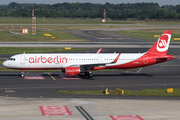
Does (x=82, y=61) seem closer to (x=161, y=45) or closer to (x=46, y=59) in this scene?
(x=46, y=59)

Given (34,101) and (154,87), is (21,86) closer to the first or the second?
(34,101)

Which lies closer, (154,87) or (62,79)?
(154,87)

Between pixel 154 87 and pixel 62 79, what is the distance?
15367mm

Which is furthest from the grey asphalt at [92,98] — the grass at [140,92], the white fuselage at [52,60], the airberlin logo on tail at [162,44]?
the airberlin logo on tail at [162,44]

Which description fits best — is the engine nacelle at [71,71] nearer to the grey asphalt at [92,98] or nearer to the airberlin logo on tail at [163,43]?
the grey asphalt at [92,98]

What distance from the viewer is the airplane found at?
152 ft

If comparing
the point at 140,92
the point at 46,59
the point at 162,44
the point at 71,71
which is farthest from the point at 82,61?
the point at 162,44

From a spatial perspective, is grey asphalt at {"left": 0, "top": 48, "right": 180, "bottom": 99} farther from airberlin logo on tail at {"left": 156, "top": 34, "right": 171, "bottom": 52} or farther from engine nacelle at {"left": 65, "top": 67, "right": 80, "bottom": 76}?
airberlin logo on tail at {"left": 156, "top": 34, "right": 171, "bottom": 52}

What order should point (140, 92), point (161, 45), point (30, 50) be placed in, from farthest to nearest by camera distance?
point (30, 50) < point (161, 45) < point (140, 92)

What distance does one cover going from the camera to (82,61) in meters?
47.3

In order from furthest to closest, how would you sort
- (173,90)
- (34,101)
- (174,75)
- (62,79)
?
1. (174,75)
2. (62,79)
3. (173,90)
4. (34,101)

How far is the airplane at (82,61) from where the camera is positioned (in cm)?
4625

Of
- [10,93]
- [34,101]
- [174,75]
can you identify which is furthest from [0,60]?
[174,75]

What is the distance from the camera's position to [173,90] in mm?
38406
